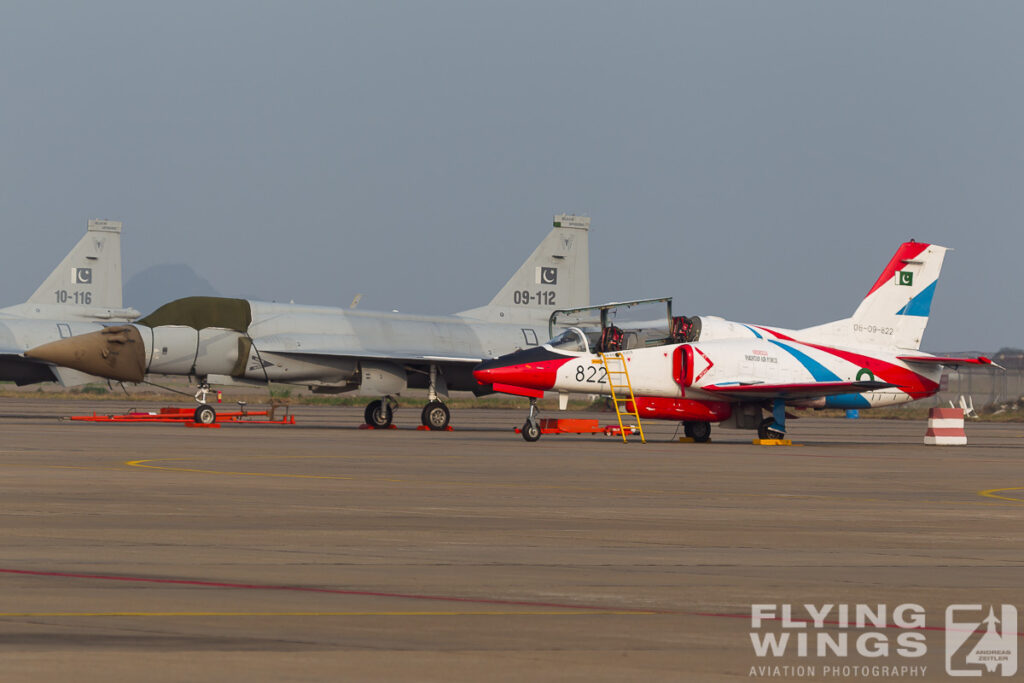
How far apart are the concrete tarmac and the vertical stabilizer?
3316 cm

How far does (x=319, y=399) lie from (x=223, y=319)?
4826 centimetres

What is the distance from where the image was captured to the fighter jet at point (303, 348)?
29.5m

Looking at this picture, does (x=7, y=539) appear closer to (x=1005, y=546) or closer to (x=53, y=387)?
(x=1005, y=546)

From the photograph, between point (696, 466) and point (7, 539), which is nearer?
point (7, 539)

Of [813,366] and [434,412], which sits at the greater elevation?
[813,366]

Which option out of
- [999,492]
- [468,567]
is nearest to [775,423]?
[999,492]

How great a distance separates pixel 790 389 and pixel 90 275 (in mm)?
32674

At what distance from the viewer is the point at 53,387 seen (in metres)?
92.0

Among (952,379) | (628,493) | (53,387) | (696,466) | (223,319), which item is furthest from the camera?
(53,387)

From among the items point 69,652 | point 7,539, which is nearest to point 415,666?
point 69,652

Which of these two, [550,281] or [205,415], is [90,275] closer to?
[550,281]

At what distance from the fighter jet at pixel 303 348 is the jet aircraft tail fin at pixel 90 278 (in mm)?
18702

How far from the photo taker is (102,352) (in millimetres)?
29281

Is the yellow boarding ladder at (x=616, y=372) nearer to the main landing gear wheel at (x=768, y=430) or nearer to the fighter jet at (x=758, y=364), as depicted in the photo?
the fighter jet at (x=758, y=364)
